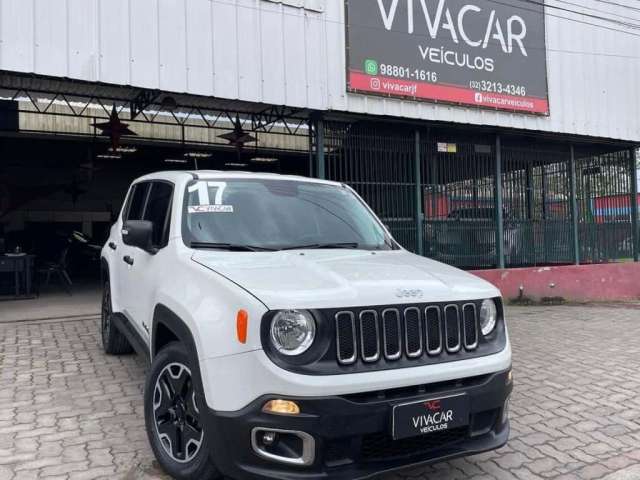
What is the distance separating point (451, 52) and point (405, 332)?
874 cm

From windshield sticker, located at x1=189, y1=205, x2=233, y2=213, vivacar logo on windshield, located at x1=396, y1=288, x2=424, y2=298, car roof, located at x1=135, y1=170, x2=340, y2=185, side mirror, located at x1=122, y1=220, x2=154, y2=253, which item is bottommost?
vivacar logo on windshield, located at x1=396, y1=288, x2=424, y2=298

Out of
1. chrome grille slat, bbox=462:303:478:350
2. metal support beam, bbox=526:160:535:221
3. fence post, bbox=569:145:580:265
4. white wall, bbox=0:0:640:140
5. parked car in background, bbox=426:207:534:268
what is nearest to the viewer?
chrome grille slat, bbox=462:303:478:350

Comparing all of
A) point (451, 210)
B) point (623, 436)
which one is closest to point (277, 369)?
point (623, 436)

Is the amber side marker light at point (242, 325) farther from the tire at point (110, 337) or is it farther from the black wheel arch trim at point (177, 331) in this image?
the tire at point (110, 337)

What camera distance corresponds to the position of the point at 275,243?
11.5 feet

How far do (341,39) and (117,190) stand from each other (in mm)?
17943

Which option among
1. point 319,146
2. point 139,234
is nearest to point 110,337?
point 139,234

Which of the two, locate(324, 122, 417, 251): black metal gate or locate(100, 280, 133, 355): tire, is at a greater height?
locate(324, 122, 417, 251): black metal gate

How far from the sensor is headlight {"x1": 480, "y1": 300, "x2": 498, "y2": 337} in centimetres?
310

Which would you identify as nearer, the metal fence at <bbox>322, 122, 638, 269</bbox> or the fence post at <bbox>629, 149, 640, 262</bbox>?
the metal fence at <bbox>322, 122, 638, 269</bbox>

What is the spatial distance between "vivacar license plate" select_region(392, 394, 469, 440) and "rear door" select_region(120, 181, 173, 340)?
171 cm

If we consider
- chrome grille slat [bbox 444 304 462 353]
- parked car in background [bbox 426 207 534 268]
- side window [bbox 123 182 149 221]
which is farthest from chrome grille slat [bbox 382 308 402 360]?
parked car in background [bbox 426 207 534 268]

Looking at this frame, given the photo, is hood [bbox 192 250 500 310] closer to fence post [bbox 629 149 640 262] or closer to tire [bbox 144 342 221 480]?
tire [bbox 144 342 221 480]

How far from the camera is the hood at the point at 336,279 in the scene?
2.58m
